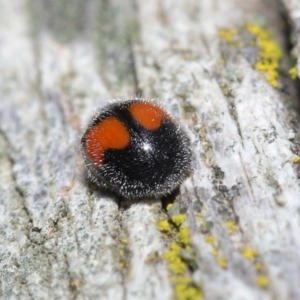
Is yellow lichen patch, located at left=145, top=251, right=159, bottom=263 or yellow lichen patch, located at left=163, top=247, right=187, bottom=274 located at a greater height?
yellow lichen patch, located at left=163, top=247, right=187, bottom=274

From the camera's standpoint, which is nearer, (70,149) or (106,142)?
(106,142)

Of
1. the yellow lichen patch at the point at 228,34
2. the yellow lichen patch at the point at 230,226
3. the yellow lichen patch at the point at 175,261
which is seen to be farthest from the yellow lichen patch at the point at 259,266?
the yellow lichen patch at the point at 228,34

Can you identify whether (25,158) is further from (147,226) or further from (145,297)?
(145,297)

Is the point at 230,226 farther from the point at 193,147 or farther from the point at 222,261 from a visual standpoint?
the point at 193,147

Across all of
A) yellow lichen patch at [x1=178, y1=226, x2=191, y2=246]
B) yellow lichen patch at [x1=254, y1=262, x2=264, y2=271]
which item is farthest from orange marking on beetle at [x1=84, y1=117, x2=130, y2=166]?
yellow lichen patch at [x1=254, y1=262, x2=264, y2=271]

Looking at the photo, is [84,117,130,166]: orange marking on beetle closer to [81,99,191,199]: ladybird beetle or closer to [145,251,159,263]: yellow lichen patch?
[81,99,191,199]: ladybird beetle

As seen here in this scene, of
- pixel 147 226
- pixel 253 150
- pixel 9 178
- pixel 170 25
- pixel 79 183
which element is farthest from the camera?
pixel 170 25

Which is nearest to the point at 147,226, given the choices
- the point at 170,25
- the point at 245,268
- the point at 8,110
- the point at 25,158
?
the point at 245,268
